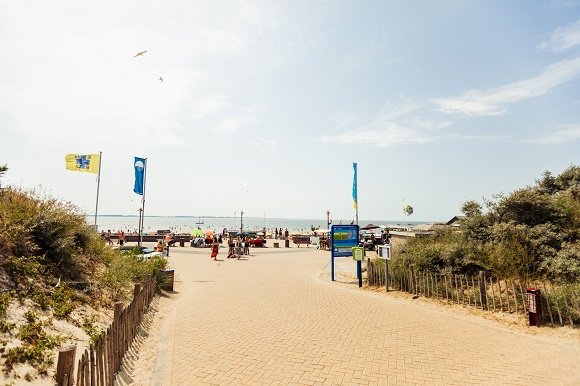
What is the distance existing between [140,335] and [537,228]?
14.6 m

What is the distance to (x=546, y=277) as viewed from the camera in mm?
11430

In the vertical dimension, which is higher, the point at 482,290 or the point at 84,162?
the point at 84,162

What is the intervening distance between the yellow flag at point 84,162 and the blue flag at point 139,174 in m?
3.24

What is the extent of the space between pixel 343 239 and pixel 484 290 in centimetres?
744

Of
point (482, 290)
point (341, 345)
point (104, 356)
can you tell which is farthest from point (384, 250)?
point (104, 356)

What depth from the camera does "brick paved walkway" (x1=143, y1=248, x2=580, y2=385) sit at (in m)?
6.11

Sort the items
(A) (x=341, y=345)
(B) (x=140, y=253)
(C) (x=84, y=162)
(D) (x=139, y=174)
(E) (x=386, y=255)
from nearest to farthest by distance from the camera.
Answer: (A) (x=341, y=345) → (E) (x=386, y=255) → (B) (x=140, y=253) → (D) (x=139, y=174) → (C) (x=84, y=162)

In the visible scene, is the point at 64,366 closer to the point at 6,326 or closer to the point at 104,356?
the point at 104,356

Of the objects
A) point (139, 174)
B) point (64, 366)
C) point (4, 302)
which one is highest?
point (139, 174)

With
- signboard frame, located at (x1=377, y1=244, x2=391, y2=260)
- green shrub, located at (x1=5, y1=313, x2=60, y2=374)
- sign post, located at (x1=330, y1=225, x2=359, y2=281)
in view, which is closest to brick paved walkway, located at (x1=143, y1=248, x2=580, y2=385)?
signboard frame, located at (x1=377, y1=244, x2=391, y2=260)

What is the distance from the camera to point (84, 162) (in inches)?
964

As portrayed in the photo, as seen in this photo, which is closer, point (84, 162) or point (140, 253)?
point (140, 253)

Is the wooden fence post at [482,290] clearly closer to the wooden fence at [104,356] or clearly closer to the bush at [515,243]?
the bush at [515,243]

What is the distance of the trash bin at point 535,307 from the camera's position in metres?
8.90
